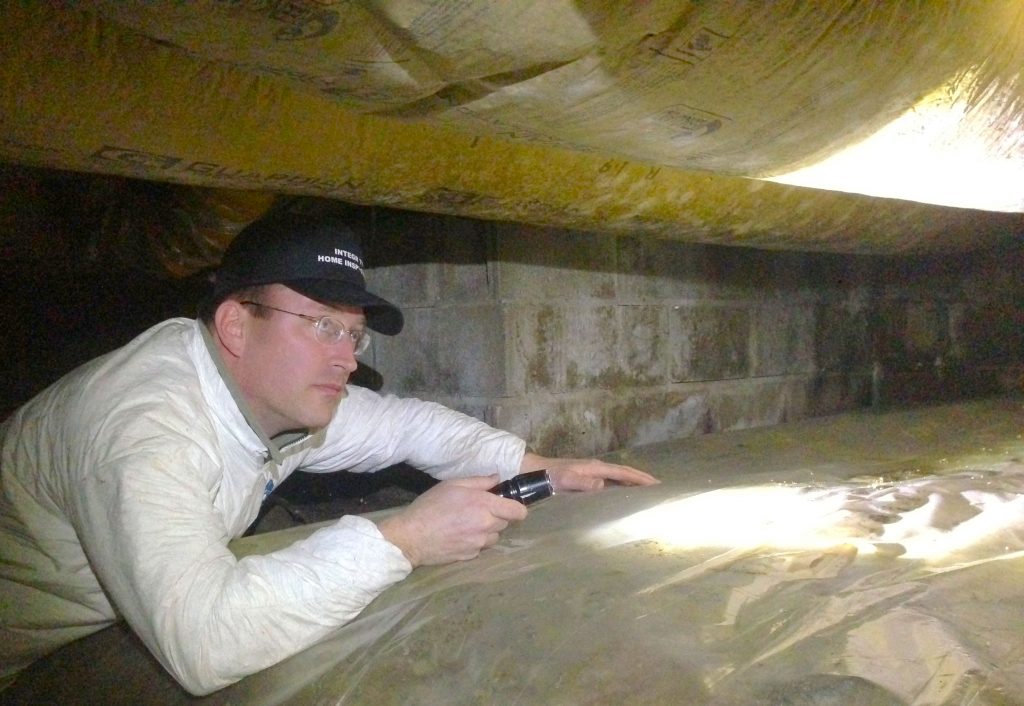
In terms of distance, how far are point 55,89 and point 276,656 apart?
795 mm

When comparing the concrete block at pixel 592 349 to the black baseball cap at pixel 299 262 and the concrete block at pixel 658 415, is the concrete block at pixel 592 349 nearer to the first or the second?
the concrete block at pixel 658 415

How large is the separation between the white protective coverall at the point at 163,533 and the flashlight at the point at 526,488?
0.31 meters

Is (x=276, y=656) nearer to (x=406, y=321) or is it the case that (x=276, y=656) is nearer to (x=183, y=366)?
(x=183, y=366)

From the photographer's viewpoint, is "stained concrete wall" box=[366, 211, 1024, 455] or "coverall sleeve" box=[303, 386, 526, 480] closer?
"coverall sleeve" box=[303, 386, 526, 480]

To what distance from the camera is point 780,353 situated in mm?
3000

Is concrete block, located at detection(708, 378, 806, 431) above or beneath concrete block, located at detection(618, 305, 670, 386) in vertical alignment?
beneath

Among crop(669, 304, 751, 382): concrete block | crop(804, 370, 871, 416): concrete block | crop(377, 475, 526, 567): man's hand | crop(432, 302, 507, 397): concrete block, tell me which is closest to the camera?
crop(377, 475, 526, 567): man's hand

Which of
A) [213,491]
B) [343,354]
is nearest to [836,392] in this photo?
[343,354]

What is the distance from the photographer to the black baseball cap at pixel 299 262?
133 cm

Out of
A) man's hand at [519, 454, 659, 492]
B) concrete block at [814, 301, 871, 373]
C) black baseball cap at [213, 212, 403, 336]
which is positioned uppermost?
black baseball cap at [213, 212, 403, 336]

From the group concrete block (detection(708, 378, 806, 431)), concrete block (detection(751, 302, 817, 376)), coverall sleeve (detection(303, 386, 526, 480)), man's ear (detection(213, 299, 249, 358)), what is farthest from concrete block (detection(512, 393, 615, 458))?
man's ear (detection(213, 299, 249, 358))

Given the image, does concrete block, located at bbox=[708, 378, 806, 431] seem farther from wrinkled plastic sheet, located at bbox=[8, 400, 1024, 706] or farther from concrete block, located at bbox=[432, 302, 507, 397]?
wrinkled plastic sheet, located at bbox=[8, 400, 1024, 706]

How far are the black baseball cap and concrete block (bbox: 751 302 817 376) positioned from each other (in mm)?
1900

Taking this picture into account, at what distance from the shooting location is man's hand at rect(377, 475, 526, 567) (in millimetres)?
1166
